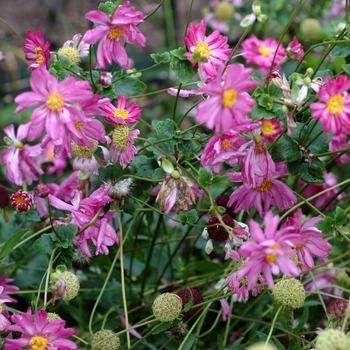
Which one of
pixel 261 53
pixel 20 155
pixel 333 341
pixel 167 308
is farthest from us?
pixel 261 53

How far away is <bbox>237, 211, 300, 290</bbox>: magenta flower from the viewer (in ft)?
2.16

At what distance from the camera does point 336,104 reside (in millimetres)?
732

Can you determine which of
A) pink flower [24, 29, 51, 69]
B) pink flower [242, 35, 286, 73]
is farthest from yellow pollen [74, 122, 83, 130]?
pink flower [242, 35, 286, 73]

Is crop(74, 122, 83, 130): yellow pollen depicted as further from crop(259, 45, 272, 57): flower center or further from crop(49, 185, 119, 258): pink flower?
crop(259, 45, 272, 57): flower center

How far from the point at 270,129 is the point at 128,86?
272mm

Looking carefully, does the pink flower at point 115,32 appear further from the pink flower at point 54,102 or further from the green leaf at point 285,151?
the green leaf at point 285,151

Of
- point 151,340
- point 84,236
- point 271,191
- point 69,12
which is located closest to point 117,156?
point 84,236

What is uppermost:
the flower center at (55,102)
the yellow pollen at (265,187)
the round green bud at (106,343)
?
the flower center at (55,102)

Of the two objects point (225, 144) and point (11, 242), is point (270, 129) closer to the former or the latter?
point (225, 144)

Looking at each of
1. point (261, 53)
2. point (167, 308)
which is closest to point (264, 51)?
point (261, 53)

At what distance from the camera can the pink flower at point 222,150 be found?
A: 0.81m

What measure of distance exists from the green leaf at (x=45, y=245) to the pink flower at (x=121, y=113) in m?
0.18

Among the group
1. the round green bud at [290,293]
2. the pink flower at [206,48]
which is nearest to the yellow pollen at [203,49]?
the pink flower at [206,48]

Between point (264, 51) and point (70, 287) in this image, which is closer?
point (70, 287)
